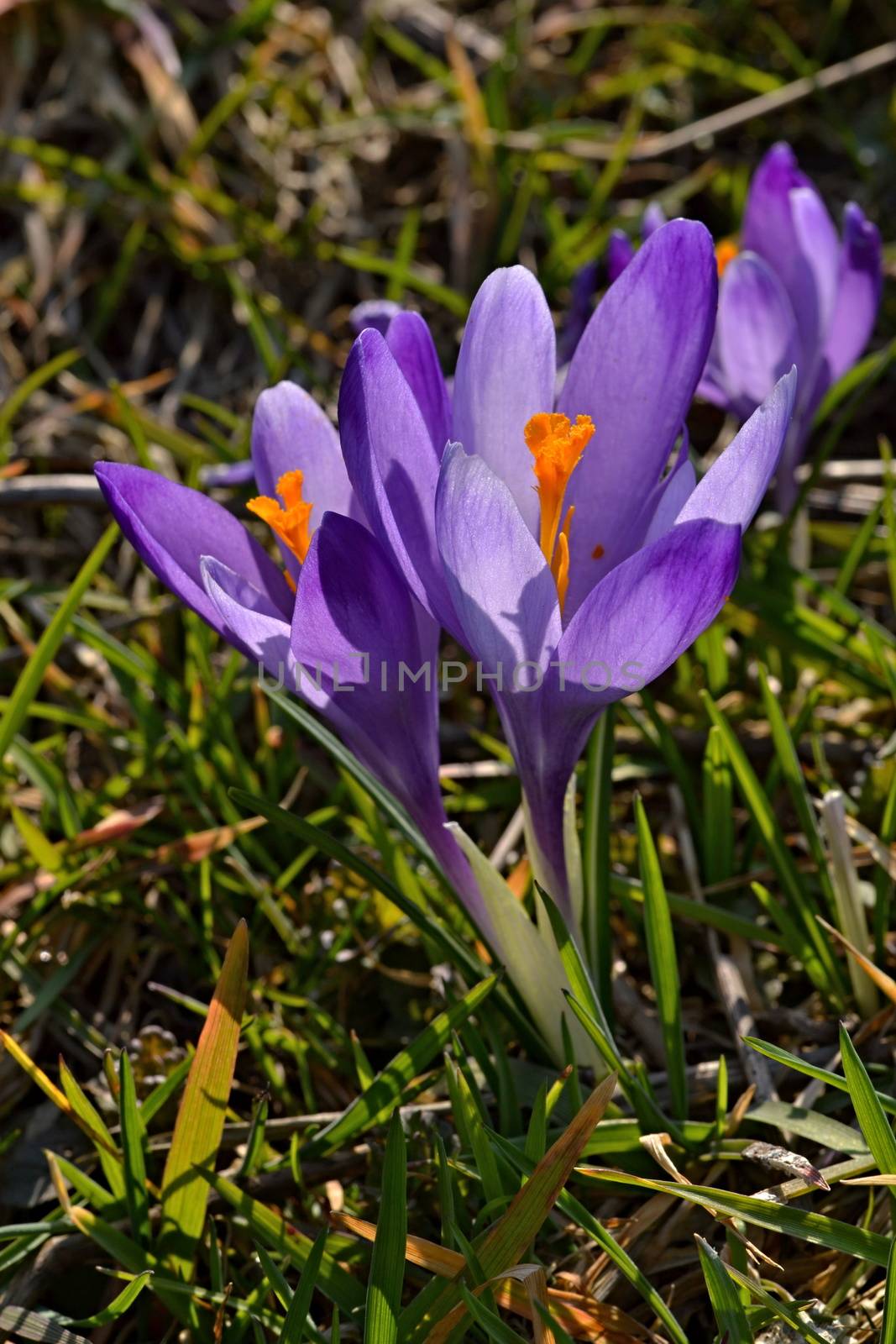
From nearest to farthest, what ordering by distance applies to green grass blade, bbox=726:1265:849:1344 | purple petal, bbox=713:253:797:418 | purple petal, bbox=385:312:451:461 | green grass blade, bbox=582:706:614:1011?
1. green grass blade, bbox=726:1265:849:1344
2. purple petal, bbox=385:312:451:461
3. green grass blade, bbox=582:706:614:1011
4. purple petal, bbox=713:253:797:418

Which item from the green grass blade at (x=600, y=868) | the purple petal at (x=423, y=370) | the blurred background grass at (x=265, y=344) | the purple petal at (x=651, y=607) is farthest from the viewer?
the blurred background grass at (x=265, y=344)

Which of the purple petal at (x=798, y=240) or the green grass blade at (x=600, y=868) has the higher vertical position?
the purple petal at (x=798, y=240)

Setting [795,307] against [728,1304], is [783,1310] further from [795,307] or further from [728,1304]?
[795,307]

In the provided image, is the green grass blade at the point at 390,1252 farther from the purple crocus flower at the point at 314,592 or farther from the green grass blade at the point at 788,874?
the green grass blade at the point at 788,874

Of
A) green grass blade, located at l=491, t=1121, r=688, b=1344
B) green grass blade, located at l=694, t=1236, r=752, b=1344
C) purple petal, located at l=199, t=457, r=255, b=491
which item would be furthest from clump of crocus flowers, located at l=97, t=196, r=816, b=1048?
purple petal, located at l=199, t=457, r=255, b=491

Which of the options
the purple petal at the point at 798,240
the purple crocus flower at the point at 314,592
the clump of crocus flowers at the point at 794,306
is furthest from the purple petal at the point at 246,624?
the purple petal at the point at 798,240

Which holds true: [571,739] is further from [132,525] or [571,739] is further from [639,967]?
[639,967]

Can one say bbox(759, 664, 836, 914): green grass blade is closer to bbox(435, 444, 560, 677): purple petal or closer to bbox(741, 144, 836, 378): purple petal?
bbox(435, 444, 560, 677): purple petal
